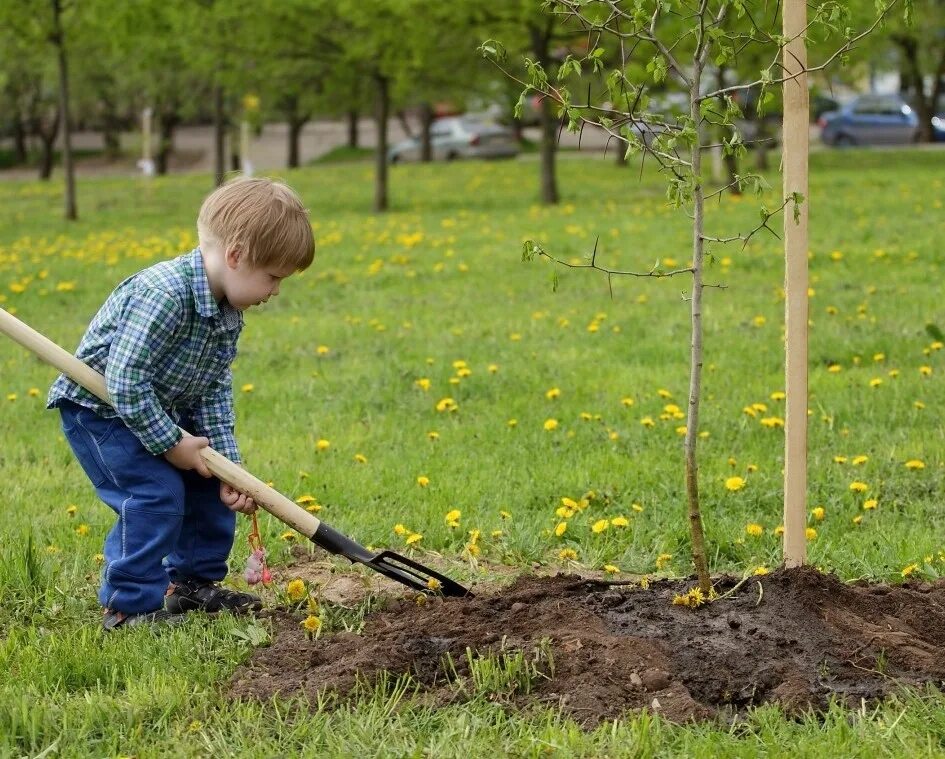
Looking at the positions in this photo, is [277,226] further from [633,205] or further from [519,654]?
[633,205]

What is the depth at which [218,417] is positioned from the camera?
11.9 ft

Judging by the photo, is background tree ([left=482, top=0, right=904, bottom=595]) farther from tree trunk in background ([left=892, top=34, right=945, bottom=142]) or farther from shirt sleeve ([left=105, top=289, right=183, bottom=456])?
tree trunk in background ([left=892, top=34, right=945, bottom=142])

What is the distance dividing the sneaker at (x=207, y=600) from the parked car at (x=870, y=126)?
31.8 metres

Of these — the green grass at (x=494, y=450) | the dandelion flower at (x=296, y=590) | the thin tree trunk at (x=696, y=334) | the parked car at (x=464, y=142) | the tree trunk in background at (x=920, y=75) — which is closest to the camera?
the green grass at (x=494, y=450)

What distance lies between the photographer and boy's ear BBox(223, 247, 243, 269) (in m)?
3.22

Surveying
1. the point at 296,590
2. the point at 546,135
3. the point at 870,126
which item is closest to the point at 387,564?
the point at 296,590

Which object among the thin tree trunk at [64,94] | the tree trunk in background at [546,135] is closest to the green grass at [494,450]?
the thin tree trunk at [64,94]

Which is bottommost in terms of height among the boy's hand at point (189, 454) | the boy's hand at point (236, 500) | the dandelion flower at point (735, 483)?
the dandelion flower at point (735, 483)

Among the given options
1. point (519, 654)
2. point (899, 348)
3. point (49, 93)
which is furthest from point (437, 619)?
point (49, 93)

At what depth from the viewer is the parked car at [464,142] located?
32.7 metres

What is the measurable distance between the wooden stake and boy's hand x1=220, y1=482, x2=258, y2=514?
147cm

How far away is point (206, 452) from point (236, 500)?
167mm

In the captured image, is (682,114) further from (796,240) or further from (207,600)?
(207,600)

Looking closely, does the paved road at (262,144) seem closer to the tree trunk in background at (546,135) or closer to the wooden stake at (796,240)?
the tree trunk in background at (546,135)
